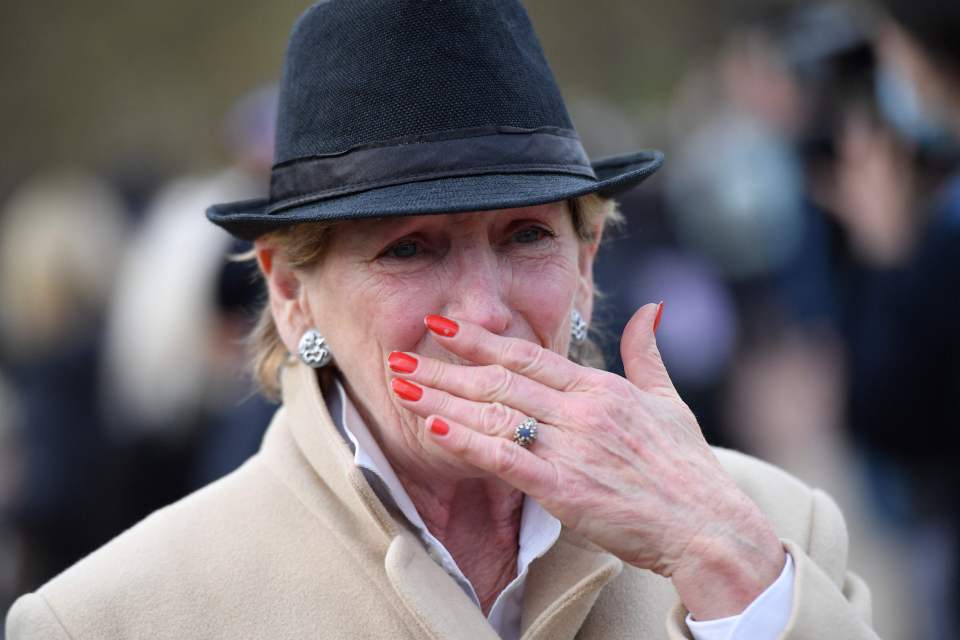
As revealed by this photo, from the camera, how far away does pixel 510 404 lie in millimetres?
2395

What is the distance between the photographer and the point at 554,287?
8.95ft

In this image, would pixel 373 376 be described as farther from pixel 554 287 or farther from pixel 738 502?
pixel 738 502

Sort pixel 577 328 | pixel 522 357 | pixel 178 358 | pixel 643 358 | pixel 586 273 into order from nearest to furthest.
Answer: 1. pixel 522 357
2. pixel 643 358
3. pixel 577 328
4. pixel 586 273
5. pixel 178 358

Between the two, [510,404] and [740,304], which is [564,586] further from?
[740,304]

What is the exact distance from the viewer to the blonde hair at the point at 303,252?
9.05 feet

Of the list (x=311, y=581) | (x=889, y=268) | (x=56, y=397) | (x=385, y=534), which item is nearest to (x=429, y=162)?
(x=385, y=534)

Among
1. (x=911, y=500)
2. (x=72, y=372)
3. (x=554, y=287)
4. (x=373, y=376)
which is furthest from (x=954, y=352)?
(x=72, y=372)

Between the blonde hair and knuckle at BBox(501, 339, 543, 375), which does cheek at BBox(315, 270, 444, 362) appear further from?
knuckle at BBox(501, 339, 543, 375)

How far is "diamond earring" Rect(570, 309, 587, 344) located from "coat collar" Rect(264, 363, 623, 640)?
47 centimetres

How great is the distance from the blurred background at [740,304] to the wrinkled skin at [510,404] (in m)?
1.04

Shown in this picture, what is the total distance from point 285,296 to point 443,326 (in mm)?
576

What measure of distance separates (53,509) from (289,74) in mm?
3996

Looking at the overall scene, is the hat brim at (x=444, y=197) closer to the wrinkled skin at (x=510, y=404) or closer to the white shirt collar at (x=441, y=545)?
the wrinkled skin at (x=510, y=404)

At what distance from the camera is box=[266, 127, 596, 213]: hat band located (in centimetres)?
258
